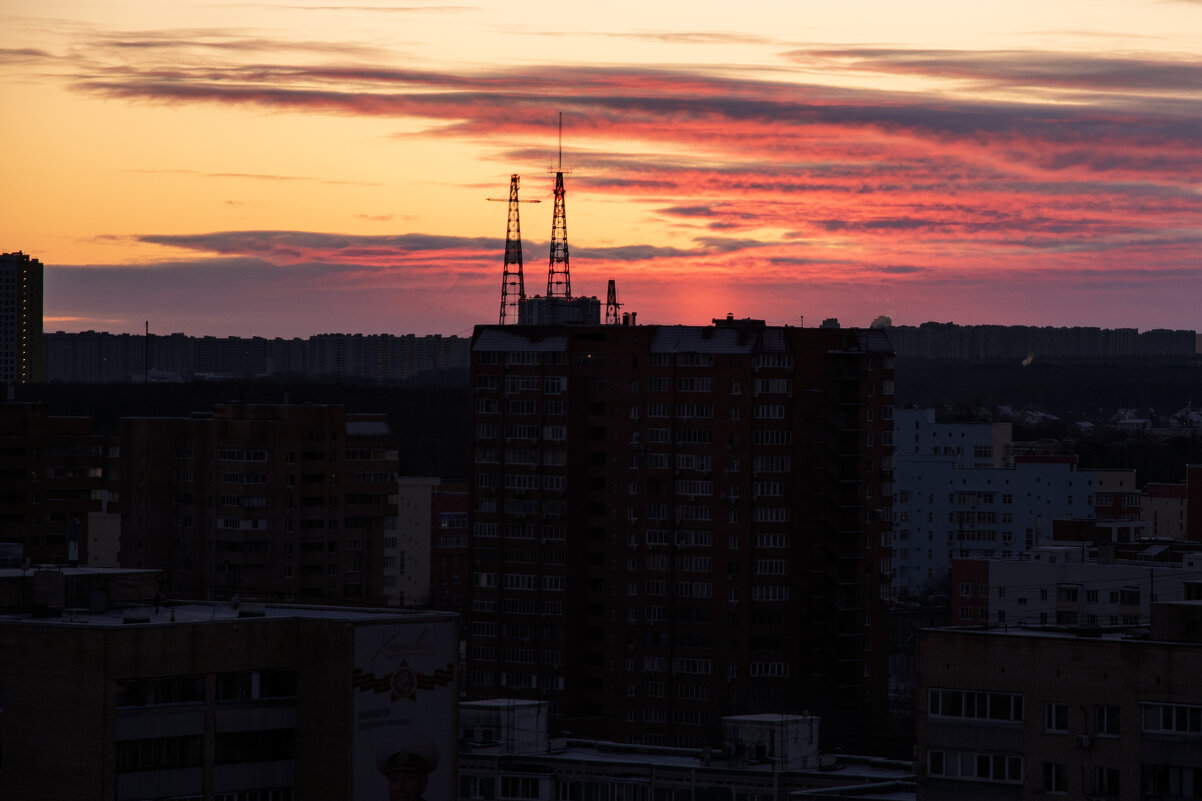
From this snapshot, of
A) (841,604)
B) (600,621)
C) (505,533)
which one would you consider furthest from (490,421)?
(841,604)

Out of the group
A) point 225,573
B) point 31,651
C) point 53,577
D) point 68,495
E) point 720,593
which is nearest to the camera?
point 31,651

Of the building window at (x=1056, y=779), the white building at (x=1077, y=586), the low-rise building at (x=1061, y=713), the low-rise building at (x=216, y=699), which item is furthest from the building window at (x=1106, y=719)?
the white building at (x=1077, y=586)

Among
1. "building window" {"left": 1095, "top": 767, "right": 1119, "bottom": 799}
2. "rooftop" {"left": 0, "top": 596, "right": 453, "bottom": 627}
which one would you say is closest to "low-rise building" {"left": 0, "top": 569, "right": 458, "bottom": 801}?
"rooftop" {"left": 0, "top": 596, "right": 453, "bottom": 627}

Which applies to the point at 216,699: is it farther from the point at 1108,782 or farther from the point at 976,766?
the point at 1108,782

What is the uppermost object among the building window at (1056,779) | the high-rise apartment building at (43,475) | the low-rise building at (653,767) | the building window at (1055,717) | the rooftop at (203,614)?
the high-rise apartment building at (43,475)

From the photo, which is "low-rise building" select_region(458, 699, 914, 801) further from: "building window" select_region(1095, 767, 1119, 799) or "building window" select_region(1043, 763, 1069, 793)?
"building window" select_region(1095, 767, 1119, 799)

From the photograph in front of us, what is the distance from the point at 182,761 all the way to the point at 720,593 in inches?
2052

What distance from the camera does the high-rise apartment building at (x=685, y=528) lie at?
3455 inches

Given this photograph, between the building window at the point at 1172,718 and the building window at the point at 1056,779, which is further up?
the building window at the point at 1172,718

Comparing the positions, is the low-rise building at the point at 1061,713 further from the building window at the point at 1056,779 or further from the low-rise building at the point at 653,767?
the low-rise building at the point at 653,767

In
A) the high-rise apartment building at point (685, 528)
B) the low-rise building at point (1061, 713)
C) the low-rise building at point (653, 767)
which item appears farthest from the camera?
the high-rise apartment building at point (685, 528)

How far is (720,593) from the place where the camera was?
8856 cm

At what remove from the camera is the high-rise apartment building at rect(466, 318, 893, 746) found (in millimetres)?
87750

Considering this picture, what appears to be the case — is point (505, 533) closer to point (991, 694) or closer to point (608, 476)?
point (608, 476)
